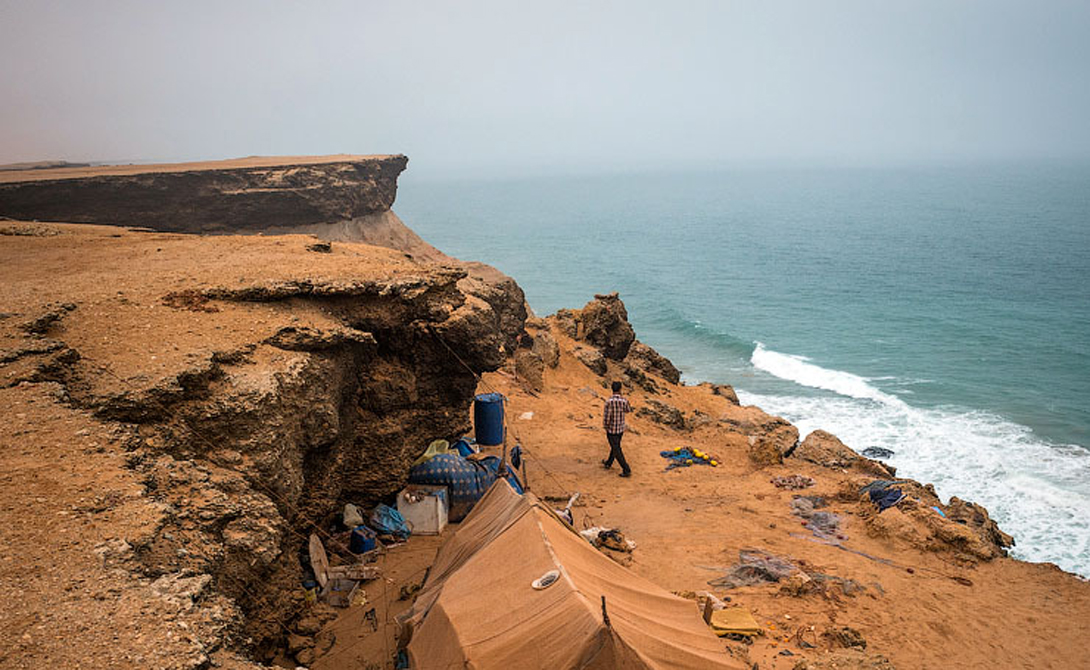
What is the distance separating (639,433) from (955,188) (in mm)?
171291

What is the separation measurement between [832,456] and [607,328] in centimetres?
1020

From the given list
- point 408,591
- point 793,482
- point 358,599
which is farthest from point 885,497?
point 358,599

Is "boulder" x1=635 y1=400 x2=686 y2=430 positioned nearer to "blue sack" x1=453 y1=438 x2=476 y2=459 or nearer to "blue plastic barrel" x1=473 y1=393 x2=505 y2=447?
"blue plastic barrel" x1=473 y1=393 x2=505 y2=447

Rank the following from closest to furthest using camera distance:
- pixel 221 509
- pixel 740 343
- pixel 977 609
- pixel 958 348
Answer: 1. pixel 221 509
2. pixel 977 609
3. pixel 958 348
4. pixel 740 343

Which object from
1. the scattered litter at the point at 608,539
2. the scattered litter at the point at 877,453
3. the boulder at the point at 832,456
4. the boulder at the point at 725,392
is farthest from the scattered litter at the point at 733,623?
the boulder at the point at 725,392

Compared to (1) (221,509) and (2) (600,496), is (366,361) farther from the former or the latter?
(2) (600,496)

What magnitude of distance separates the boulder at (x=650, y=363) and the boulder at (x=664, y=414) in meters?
4.94

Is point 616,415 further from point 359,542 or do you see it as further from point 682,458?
point 359,542

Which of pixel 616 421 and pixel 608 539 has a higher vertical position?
pixel 616 421

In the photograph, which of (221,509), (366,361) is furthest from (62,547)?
(366,361)

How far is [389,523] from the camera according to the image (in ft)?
34.6

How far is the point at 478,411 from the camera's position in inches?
551

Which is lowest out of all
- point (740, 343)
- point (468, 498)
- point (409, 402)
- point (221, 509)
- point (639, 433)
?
point (740, 343)

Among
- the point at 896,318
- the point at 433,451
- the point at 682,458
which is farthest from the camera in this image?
the point at 896,318
